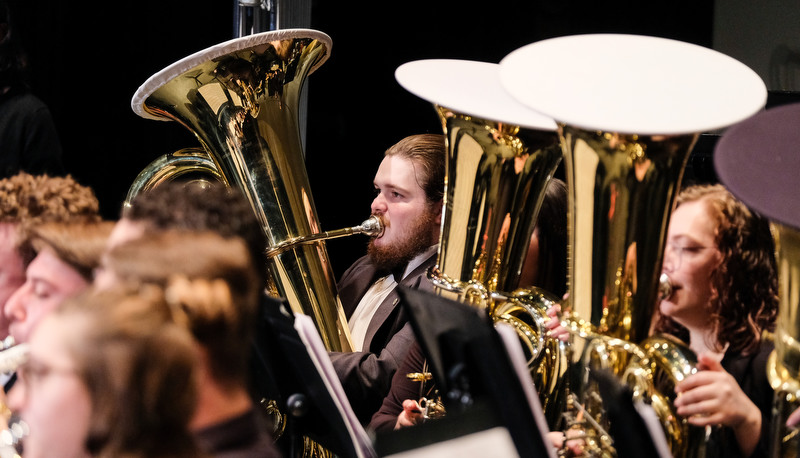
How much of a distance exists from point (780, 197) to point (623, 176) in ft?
1.02

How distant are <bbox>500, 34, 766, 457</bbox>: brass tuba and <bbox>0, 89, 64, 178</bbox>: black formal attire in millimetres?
2048

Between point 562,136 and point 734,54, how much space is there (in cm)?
163

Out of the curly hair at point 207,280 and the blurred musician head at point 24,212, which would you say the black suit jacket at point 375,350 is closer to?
the blurred musician head at point 24,212

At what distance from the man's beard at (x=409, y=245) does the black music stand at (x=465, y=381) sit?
1376 millimetres

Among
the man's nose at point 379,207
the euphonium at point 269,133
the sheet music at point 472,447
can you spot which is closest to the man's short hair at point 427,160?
Answer: the man's nose at point 379,207

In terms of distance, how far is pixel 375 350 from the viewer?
2676 mm

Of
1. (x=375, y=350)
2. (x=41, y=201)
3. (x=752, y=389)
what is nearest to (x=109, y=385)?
(x=41, y=201)

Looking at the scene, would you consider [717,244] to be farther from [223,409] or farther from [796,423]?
[223,409]

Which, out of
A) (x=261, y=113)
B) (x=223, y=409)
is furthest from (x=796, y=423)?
(x=261, y=113)

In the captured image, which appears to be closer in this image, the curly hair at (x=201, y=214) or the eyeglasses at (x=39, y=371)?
the eyeglasses at (x=39, y=371)

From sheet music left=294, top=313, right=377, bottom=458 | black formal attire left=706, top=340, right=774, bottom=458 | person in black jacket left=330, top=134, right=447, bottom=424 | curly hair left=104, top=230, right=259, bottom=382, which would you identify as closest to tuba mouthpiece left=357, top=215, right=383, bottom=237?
person in black jacket left=330, top=134, right=447, bottom=424

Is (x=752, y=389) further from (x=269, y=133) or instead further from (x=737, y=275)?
(x=269, y=133)

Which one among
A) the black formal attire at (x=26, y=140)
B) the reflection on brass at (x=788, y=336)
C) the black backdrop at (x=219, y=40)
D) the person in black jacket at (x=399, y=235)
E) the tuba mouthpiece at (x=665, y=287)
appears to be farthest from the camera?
the black backdrop at (x=219, y=40)

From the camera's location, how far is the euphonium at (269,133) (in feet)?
7.23
